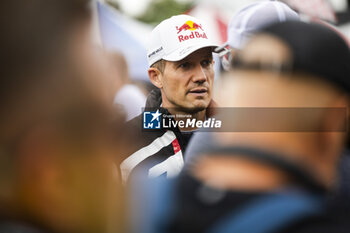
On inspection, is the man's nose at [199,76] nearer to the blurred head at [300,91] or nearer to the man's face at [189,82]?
the man's face at [189,82]

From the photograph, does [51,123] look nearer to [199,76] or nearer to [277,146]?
[277,146]

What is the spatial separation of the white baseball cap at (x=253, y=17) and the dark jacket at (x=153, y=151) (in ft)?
2.06

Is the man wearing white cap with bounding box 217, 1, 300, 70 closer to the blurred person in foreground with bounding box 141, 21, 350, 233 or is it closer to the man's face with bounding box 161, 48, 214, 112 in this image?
the man's face with bounding box 161, 48, 214, 112

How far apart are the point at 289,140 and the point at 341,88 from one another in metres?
0.19

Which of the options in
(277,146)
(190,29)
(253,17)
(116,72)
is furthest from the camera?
(190,29)

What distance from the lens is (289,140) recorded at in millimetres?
940

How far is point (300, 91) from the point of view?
958mm

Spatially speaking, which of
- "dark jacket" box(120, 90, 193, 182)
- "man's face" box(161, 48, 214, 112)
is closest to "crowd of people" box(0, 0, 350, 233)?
"dark jacket" box(120, 90, 193, 182)

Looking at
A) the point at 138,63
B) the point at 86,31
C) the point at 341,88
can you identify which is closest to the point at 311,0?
the point at 138,63

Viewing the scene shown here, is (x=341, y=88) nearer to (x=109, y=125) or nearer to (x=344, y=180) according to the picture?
(x=344, y=180)

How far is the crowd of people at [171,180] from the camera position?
88 centimetres

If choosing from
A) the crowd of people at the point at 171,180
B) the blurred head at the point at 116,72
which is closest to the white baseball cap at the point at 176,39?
the blurred head at the point at 116,72

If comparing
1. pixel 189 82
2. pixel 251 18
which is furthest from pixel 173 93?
pixel 251 18

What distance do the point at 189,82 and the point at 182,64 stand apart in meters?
0.13
